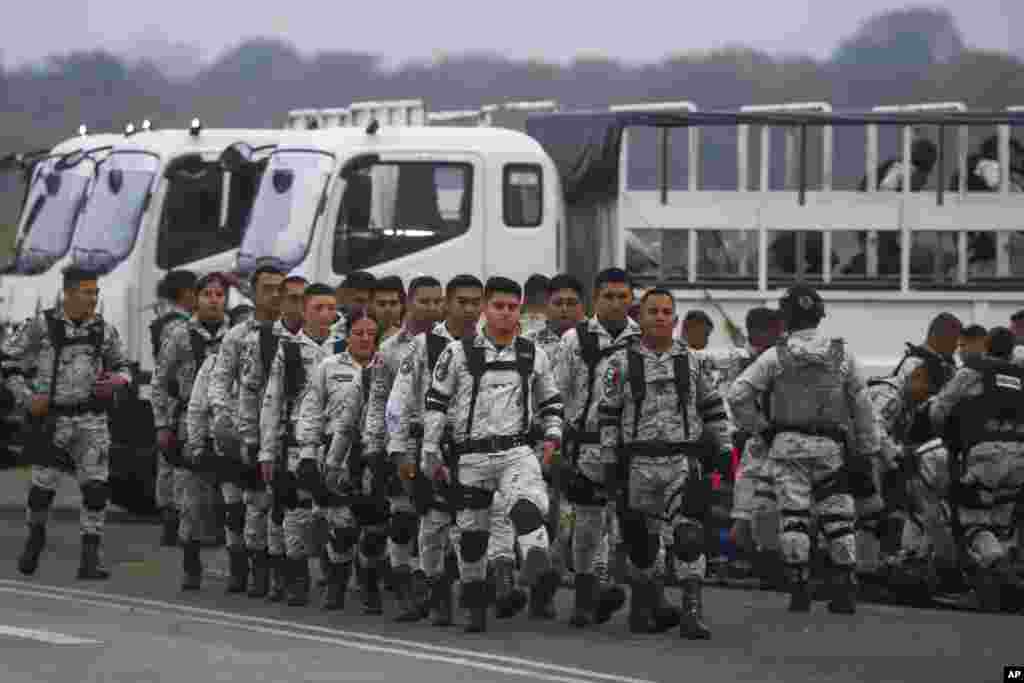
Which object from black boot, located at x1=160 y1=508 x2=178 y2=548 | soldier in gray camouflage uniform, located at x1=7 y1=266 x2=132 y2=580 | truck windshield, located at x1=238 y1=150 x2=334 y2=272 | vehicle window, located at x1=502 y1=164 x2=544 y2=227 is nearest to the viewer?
soldier in gray camouflage uniform, located at x1=7 y1=266 x2=132 y2=580

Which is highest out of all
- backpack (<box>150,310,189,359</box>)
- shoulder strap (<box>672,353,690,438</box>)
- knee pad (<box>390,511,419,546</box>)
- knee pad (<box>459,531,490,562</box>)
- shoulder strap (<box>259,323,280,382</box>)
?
backpack (<box>150,310,189,359</box>)

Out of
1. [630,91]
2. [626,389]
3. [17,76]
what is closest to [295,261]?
[626,389]

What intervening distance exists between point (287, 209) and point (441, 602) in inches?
291

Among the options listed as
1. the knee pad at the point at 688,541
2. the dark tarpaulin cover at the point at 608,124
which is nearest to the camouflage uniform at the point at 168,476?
the dark tarpaulin cover at the point at 608,124

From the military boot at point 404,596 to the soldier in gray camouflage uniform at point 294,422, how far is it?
83cm

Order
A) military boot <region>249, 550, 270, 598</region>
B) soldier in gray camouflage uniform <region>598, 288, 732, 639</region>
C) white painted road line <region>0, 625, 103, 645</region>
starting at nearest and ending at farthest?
white painted road line <region>0, 625, 103, 645</region>, soldier in gray camouflage uniform <region>598, 288, 732, 639</region>, military boot <region>249, 550, 270, 598</region>

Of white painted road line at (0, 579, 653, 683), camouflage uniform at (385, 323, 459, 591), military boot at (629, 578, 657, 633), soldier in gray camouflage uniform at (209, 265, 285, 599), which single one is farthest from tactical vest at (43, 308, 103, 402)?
military boot at (629, 578, 657, 633)

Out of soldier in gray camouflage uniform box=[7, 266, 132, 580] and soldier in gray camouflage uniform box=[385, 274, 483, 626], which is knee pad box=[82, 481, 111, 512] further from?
soldier in gray camouflage uniform box=[385, 274, 483, 626]

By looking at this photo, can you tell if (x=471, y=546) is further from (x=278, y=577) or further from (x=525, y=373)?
(x=278, y=577)

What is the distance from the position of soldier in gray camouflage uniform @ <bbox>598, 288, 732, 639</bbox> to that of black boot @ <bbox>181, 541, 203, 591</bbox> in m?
3.19

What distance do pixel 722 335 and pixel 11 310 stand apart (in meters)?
6.69

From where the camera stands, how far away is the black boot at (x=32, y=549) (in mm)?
16844

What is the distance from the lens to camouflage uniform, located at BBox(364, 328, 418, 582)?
14.6 metres

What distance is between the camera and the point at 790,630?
14039 millimetres
